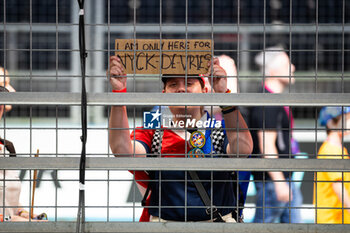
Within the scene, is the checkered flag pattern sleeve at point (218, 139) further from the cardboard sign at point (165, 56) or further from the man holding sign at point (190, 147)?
the cardboard sign at point (165, 56)

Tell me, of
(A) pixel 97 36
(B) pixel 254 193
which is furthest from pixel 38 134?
(B) pixel 254 193

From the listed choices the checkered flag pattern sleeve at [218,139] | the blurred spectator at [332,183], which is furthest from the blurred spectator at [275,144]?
the checkered flag pattern sleeve at [218,139]

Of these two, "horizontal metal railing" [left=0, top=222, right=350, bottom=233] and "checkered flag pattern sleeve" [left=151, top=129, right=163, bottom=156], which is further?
"checkered flag pattern sleeve" [left=151, top=129, right=163, bottom=156]

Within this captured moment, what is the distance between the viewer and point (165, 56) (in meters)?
1.36

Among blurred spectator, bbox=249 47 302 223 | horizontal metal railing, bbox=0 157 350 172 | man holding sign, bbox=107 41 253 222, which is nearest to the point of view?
horizontal metal railing, bbox=0 157 350 172

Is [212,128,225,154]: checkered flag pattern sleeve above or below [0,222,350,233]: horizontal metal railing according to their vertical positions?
above

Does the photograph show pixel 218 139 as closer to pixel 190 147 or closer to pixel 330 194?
pixel 190 147

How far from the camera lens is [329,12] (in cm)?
422

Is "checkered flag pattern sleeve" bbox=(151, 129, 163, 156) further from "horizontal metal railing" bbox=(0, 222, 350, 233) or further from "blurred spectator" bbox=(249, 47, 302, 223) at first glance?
"blurred spectator" bbox=(249, 47, 302, 223)

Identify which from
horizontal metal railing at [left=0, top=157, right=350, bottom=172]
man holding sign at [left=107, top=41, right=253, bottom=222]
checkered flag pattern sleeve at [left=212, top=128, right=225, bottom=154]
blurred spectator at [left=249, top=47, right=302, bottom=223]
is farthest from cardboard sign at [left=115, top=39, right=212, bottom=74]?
blurred spectator at [left=249, top=47, right=302, bottom=223]

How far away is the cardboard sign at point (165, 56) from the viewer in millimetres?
1345

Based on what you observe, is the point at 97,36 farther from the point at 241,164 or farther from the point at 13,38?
the point at 241,164

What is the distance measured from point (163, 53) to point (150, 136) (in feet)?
1.63

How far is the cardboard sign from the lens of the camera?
1345mm
